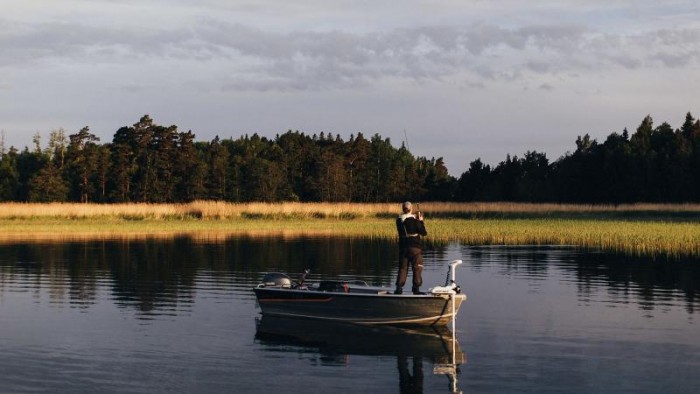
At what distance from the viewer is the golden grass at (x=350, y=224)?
48375 mm

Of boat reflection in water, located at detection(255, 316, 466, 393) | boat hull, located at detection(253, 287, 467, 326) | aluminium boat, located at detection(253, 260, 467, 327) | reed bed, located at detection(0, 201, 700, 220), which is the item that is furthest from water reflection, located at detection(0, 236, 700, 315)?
reed bed, located at detection(0, 201, 700, 220)

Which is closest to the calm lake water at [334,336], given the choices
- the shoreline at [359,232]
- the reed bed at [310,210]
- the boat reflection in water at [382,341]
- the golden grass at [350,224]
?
the boat reflection in water at [382,341]

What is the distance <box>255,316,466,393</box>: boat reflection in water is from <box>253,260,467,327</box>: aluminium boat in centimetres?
19

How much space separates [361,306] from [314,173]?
84080 millimetres

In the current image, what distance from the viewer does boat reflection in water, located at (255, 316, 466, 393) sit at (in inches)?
616

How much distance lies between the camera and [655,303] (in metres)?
23.9

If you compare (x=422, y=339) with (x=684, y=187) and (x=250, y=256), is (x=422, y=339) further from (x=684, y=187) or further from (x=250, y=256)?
(x=684, y=187)

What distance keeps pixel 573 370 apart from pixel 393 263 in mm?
20513

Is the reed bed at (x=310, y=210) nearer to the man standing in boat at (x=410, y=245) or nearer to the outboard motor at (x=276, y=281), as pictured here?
the outboard motor at (x=276, y=281)

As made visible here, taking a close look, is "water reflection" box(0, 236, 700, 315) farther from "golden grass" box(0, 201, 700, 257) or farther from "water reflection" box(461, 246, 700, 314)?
"golden grass" box(0, 201, 700, 257)

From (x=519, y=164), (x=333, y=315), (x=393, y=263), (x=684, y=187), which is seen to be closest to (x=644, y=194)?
(x=684, y=187)

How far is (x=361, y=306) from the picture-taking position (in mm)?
19750

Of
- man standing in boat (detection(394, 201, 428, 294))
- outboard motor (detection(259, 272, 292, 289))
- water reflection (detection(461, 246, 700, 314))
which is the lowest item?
water reflection (detection(461, 246, 700, 314))

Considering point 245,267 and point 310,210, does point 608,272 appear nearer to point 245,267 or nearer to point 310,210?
point 245,267
